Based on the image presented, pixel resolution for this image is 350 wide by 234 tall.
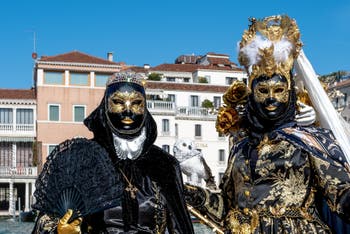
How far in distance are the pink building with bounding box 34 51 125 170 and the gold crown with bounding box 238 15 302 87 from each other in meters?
35.0

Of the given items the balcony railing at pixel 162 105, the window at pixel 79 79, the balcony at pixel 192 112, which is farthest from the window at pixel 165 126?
the window at pixel 79 79

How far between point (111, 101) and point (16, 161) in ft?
124

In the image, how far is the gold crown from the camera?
12.8 feet

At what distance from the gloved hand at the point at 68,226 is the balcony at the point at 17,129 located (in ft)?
121

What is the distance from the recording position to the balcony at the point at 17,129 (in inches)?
1549

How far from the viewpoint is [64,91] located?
3950cm

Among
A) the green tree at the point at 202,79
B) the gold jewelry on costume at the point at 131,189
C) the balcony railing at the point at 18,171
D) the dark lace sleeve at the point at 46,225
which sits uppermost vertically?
the green tree at the point at 202,79

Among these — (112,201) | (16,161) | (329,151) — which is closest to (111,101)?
(112,201)

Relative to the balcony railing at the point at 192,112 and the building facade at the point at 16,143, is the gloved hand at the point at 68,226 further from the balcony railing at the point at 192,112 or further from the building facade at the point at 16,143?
the balcony railing at the point at 192,112

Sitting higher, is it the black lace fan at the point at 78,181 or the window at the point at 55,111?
the window at the point at 55,111

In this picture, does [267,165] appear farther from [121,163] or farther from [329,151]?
[121,163]

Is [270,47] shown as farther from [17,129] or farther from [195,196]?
[17,129]

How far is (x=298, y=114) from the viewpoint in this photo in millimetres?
4082

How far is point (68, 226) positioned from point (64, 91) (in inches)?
1448
